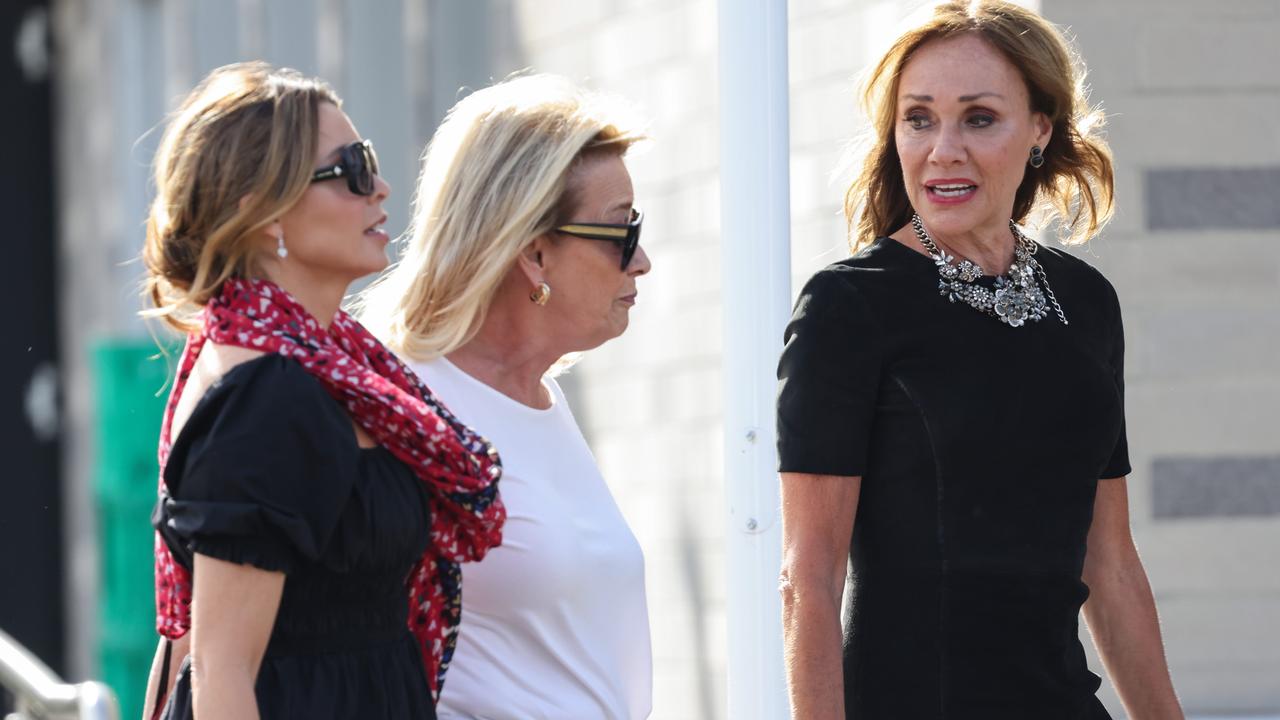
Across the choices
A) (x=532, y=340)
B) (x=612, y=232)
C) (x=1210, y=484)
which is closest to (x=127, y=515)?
(x=1210, y=484)

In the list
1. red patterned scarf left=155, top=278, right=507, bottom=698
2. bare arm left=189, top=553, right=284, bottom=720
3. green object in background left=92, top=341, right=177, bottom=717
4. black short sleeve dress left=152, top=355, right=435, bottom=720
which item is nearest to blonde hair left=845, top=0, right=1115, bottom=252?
red patterned scarf left=155, top=278, right=507, bottom=698

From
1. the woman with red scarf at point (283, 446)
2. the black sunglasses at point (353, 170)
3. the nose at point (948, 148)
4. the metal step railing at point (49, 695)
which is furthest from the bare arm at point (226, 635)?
the metal step railing at point (49, 695)

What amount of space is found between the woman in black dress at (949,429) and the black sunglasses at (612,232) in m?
0.43

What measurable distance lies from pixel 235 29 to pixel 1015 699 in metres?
8.26

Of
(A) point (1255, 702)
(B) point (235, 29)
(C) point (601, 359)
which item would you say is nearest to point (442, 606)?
(A) point (1255, 702)

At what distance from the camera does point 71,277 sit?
11.3 meters

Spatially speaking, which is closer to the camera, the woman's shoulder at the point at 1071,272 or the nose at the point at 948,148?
the nose at the point at 948,148

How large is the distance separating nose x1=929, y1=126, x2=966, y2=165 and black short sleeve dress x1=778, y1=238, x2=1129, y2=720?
0.16 meters

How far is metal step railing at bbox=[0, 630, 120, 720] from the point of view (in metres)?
3.80

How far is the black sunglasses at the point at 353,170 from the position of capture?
91.7 inches

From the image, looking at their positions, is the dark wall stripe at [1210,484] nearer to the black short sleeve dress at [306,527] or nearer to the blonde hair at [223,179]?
the black short sleeve dress at [306,527]

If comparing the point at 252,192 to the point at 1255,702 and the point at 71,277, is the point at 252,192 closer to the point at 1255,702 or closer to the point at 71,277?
the point at 1255,702

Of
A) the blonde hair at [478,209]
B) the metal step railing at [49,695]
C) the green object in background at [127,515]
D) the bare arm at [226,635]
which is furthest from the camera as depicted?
the green object in background at [127,515]

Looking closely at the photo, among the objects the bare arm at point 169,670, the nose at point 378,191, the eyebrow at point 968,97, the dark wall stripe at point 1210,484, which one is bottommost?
the dark wall stripe at point 1210,484
